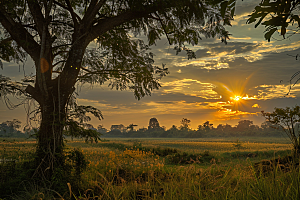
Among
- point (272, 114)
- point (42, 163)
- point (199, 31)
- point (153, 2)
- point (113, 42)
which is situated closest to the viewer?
point (42, 163)

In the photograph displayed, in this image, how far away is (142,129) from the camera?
420 feet

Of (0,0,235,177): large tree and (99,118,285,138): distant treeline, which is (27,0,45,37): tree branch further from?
(99,118,285,138): distant treeline

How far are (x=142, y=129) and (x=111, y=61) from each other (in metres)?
118

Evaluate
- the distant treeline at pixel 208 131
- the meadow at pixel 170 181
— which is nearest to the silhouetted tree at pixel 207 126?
the distant treeline at pixel 208 131

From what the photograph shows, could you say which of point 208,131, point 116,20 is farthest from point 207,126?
point 116,20

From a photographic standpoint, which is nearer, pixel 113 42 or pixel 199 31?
pixel 199 31

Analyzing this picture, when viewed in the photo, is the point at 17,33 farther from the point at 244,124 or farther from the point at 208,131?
the point at 244,124

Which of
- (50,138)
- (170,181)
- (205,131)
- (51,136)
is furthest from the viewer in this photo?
(205,131)

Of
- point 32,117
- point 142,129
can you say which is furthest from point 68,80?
point 142,129

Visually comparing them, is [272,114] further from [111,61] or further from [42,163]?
[42,163]

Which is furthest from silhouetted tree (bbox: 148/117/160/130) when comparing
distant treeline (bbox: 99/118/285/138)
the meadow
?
the meadow

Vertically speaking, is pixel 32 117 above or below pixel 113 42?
below

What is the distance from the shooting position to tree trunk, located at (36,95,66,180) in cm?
705

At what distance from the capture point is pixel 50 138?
280 inches
